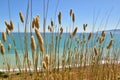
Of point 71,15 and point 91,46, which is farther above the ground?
point 71,15

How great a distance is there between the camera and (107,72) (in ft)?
8.47

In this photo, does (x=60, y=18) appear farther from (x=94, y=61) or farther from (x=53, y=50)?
(x=94, y=61)

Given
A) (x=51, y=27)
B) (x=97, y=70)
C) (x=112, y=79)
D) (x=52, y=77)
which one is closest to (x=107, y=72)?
(x=112, y=79)

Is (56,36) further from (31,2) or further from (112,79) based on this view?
(112,79)

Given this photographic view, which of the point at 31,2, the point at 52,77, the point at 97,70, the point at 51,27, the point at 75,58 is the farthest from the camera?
the point at 75,58

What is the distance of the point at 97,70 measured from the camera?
2377 mm

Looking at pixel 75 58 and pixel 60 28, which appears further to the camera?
pixel 75 58

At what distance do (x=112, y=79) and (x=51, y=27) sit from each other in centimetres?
105

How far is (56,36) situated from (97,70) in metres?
0.65

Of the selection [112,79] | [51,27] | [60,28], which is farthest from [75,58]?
[51,27]

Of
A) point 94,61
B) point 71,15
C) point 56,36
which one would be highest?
point 71,15

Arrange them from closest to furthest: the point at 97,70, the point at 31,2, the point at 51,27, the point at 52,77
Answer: the point at 31,2
the point at 51,27
the point at 52,77
the point at 97,70

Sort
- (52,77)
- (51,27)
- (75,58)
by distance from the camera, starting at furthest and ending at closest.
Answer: (75,58), (52,77), (51,27)

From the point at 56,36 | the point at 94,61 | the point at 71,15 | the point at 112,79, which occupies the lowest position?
the point at 112,79
